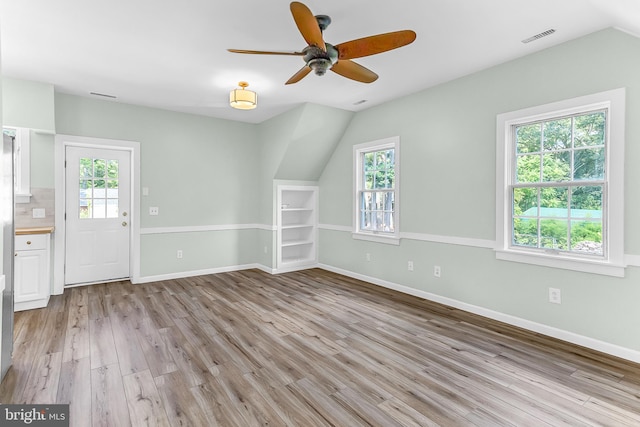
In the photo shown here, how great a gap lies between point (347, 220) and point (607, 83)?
358 cm

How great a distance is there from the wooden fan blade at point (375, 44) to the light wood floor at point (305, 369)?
2.34 metres

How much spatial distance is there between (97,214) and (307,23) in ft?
14.4

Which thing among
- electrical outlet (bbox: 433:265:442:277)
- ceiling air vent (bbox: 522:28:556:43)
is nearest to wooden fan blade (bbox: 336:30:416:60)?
ceiling air vent (bbox: 522:28:556:43)

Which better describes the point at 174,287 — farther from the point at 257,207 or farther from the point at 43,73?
the point at 43,73

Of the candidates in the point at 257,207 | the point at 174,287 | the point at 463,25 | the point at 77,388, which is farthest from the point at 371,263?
the point at 77,388

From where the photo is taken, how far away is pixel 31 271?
3783mm

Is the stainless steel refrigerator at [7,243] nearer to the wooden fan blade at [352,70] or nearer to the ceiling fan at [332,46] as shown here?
the ceiling fan at [332,46]

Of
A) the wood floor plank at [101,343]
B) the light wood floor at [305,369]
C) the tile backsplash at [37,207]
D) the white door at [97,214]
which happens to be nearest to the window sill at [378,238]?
the light wood floor at [305,369]

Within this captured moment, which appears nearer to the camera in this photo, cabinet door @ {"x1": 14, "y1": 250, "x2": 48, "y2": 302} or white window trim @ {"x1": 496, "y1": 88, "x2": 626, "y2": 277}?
white window trim @ {"x1": 496, "y1": 88, "x2": 626, "y2": 277}

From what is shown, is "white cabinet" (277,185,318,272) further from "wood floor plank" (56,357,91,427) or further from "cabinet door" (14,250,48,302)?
"wood floor plank" (56,357,91,427)

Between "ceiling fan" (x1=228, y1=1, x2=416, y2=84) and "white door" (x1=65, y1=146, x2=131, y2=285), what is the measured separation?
357 cm

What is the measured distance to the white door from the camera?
462cm

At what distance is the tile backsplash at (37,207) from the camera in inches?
163

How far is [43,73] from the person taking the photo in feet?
12.2
